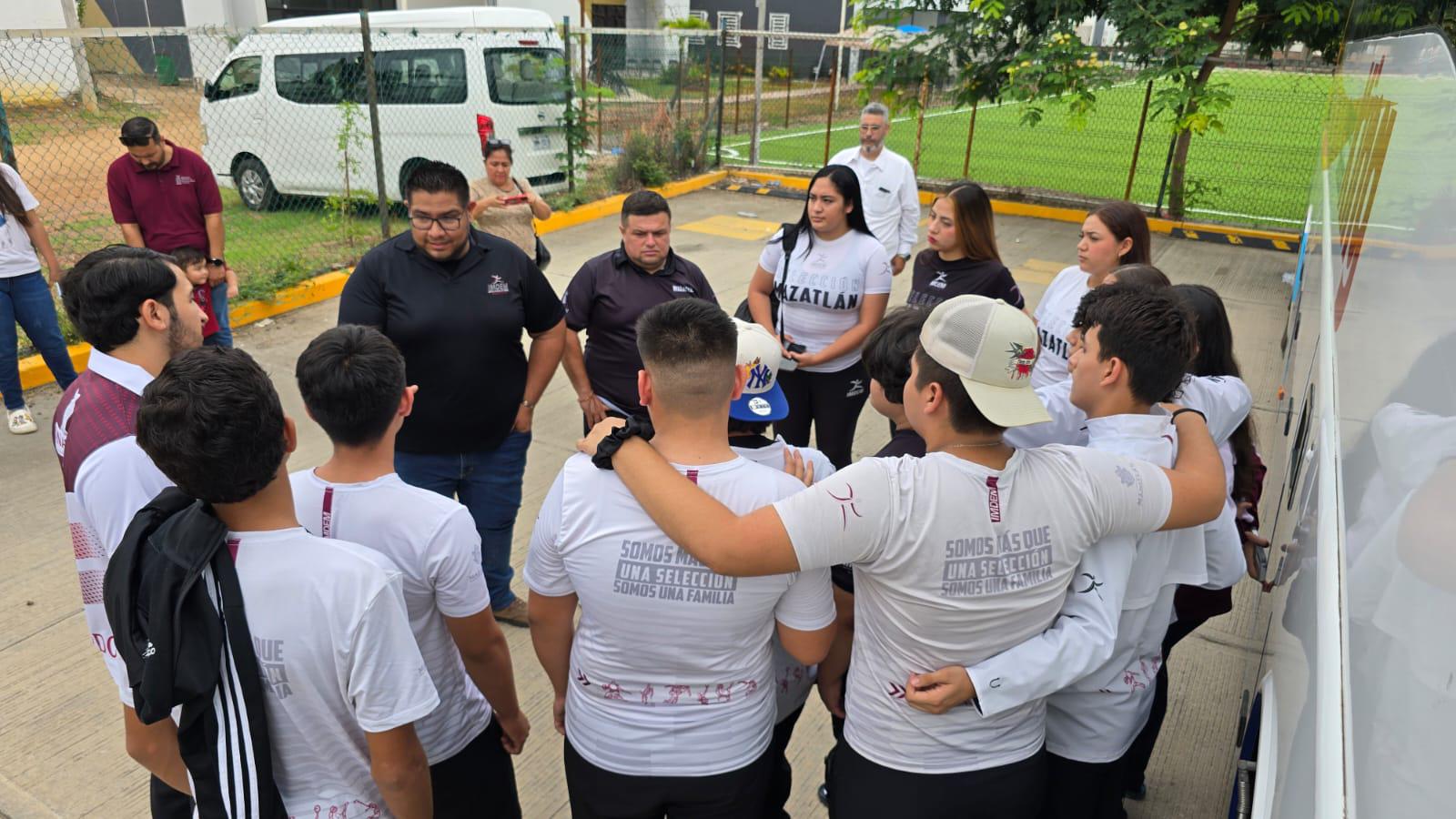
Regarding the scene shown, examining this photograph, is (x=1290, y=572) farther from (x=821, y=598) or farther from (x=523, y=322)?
(x=523, y=322)

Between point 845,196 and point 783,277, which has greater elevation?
point 845,196

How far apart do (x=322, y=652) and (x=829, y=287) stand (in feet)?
10.0

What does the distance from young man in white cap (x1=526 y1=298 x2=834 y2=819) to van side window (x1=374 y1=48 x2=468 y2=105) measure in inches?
375

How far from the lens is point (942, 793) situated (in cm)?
197

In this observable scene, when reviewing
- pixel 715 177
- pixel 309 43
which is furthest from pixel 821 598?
pixel 715 177

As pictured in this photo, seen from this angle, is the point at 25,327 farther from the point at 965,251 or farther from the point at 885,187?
the point at 885,187

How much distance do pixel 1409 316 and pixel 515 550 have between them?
3.94m

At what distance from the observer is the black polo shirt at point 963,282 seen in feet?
13.9

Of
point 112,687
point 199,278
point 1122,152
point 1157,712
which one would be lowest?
point 112,687

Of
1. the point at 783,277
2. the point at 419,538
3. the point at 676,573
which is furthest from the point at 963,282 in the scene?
the point at 419,538

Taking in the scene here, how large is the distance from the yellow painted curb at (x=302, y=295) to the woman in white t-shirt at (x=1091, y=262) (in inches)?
164

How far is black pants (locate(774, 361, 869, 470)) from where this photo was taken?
4.43 m

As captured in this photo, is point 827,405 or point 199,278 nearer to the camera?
point 827,405

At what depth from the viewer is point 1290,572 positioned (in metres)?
2.14
